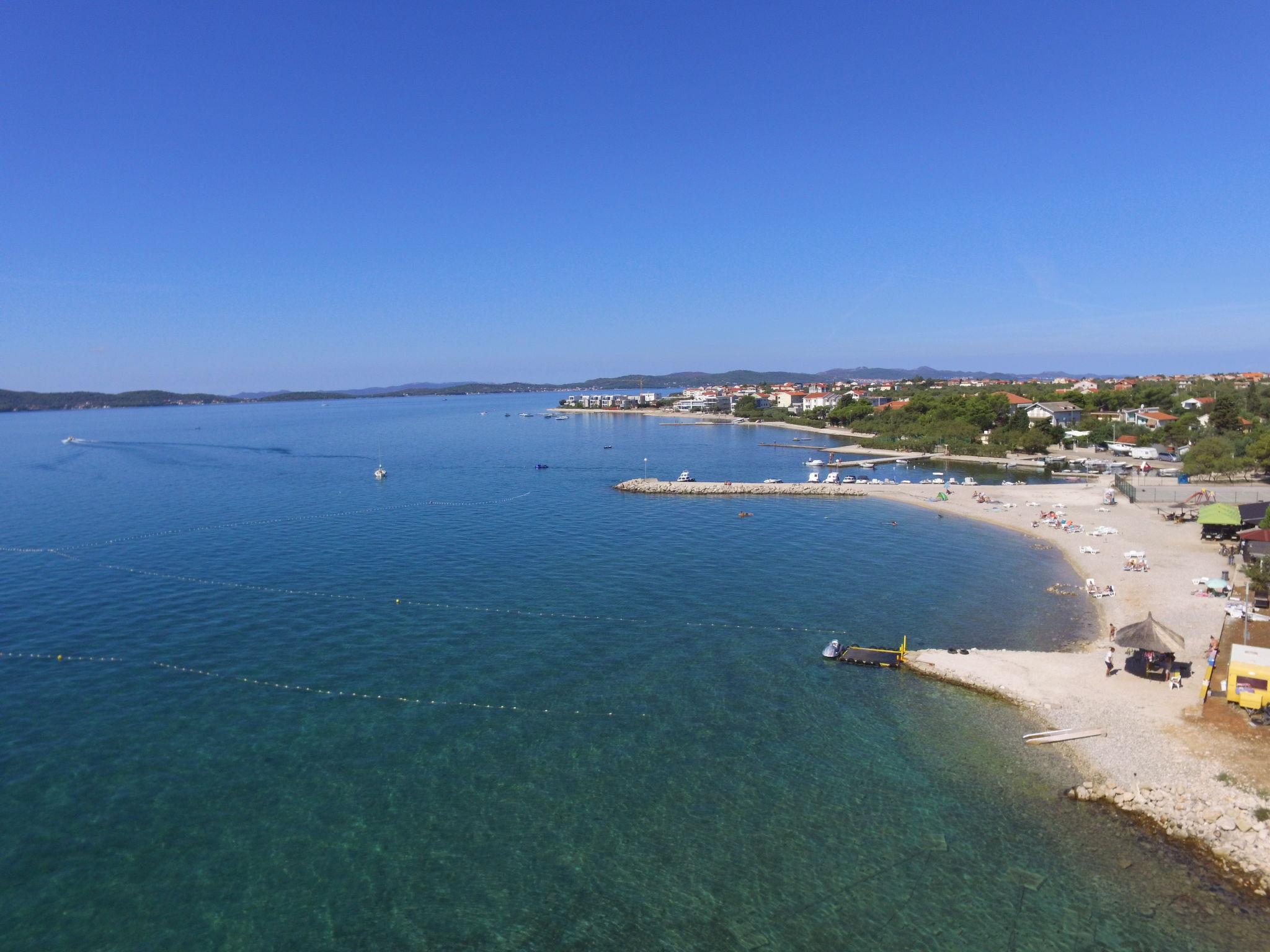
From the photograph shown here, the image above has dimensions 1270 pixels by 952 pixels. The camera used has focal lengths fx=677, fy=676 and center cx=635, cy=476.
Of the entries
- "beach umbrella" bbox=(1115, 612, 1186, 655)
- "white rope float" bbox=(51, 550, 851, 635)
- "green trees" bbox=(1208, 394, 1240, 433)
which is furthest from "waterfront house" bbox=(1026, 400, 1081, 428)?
"white rope float" bbox=(51, 550, 851, 635)

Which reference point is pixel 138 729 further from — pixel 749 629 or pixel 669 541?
pixel 669 541

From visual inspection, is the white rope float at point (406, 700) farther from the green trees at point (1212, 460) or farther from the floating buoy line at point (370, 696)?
the green trees at point (1212, 460)

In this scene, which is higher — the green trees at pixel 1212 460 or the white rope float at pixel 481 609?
the green trees at pixel 1212 460

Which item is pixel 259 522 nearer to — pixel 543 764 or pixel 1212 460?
pixel 543 764

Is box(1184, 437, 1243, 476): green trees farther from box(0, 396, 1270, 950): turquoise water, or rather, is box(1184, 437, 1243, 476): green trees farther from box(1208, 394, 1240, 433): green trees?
box(0, 396, 1270, 950): turquoise water

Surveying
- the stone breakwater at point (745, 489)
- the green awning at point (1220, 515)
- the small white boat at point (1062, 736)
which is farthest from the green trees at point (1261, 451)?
the small white boat at point (1062, 736)

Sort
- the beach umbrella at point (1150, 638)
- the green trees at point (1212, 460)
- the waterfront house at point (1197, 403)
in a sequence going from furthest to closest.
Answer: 1. the waterfront house at point (1197, 403)
2. the green trees at point (1212, 460)
3. the beach umbrella at point (1150, 638)
